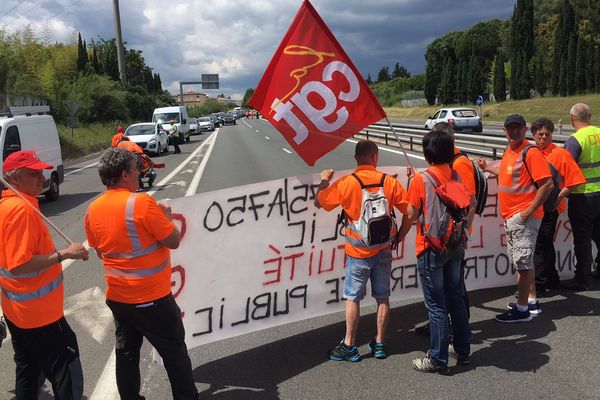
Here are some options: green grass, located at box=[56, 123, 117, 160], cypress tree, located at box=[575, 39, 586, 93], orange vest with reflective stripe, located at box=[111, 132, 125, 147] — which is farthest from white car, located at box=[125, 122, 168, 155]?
cypress tree, located at box=[575, 39, 586, 93]

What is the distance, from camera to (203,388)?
3607 millimetres

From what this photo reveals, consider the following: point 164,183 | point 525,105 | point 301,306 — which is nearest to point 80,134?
point 164,183

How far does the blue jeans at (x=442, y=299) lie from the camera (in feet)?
11.9

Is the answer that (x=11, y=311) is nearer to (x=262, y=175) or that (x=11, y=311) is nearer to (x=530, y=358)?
(x=530, y=358)

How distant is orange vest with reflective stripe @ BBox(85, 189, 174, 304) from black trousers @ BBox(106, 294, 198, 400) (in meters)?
0.07

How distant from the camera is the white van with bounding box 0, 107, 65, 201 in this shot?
11.1 meters

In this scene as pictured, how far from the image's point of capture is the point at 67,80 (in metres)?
43.9

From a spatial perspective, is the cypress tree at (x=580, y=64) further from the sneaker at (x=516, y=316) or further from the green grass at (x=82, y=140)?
the sneaker at (x=516, y=316)

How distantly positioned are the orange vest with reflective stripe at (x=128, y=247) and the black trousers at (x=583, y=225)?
4.14m

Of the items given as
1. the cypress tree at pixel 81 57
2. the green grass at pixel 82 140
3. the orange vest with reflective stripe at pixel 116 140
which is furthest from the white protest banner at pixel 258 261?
the cypress tree at pixel 81 57

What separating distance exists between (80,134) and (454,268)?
107 ft

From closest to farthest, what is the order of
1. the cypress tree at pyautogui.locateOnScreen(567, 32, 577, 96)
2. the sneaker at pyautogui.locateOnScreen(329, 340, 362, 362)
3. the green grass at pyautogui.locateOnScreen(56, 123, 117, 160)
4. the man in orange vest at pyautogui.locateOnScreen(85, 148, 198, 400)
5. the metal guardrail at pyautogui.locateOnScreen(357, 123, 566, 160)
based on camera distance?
the man in orange vest at pyautogui.locateOnScreen(85, 148, 198, 400)
the sneaker at pyautogui.locateOnScreen(329, 340, 362, 362)
the metal guardrail at pyautogui.locateOnScreen(357, 123, 566, 160)
the green grass at pyautogui.locateOnScreen(56, 123, 117, 160)
the cypress tree at pyautogui.locateOnScreen(567, 32, 577, 96)

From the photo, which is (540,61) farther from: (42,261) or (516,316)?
(42,261)

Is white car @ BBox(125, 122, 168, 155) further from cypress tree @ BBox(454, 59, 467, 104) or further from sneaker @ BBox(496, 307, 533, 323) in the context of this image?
cypress tree @ BBox(454, 59, 467, 104)
